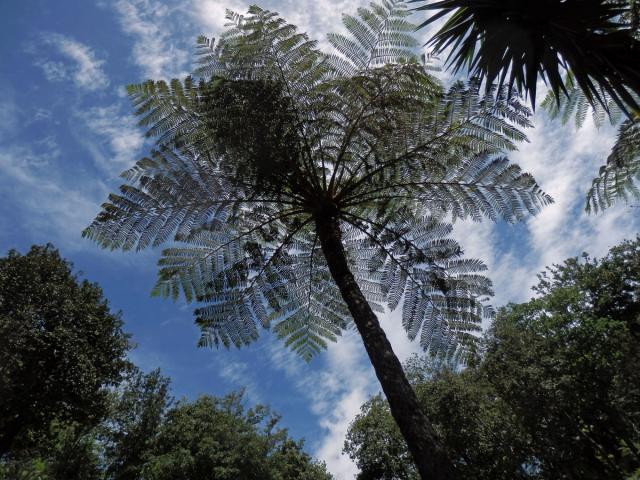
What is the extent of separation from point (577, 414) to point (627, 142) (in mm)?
17403

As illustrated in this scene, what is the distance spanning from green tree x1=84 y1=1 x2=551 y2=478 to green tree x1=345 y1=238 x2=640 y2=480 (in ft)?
45.3

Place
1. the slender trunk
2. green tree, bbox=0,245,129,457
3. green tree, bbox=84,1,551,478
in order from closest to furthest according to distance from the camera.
→ 1. the slender trunk
2. green tree, bbox=84,1,551,478
3. green tree, bbox=0,245,129,457

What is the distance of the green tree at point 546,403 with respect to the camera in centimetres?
1661

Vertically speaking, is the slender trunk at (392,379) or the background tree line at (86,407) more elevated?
the background tree line at (86,407)

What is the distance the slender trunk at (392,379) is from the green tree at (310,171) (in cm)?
6

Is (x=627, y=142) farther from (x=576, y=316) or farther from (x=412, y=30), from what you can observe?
(x=576, y=316)

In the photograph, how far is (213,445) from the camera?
16062 millimetres

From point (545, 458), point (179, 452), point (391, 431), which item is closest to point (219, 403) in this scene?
point (179, 452)

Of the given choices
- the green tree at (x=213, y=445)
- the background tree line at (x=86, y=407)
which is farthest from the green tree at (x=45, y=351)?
the green tree at (x=213, y=445)

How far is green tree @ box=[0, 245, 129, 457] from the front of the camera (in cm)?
1291

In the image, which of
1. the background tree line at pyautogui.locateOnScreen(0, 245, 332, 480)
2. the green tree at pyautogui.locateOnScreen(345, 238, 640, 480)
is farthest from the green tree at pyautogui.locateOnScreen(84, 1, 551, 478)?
the green tree at pyautogui.locateOnScreen(345, 238, 640, 480)

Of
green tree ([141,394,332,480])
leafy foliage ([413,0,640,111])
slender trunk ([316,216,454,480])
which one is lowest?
slender trunk ([316,216,454,480])

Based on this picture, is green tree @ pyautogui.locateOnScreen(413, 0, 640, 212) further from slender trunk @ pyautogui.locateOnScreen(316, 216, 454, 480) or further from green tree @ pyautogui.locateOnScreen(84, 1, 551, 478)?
slender trunk @ pyautogui.locateOnScreen(316, 216, 454, 480)

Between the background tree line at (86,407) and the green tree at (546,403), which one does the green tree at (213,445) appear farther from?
the green tree at (546,403)
